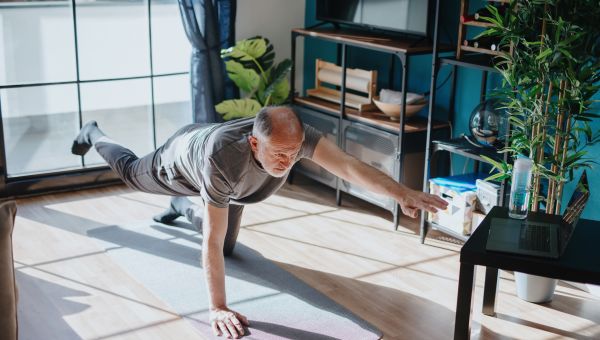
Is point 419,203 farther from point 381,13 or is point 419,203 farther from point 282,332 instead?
point 381,13

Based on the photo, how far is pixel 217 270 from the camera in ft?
9.30

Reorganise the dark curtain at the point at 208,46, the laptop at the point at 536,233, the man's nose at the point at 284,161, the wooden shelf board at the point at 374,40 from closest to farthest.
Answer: the laptop at the point at 536,233
the man's nose at the point at 284,161
the wooden shelf board at the point at 374,40
the dark curtain at the point at 208,46

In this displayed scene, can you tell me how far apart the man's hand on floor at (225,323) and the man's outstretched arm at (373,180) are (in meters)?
0.70

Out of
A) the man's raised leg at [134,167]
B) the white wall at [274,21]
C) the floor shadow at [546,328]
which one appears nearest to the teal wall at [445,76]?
the white wall at [274,21]

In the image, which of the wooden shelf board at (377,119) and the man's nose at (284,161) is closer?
the man's nose at (284,161)

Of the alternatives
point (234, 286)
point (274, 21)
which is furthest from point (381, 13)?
point (234, 286)

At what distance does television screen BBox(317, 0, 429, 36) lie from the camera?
13.6 ft

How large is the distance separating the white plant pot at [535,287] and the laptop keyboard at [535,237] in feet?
2.14

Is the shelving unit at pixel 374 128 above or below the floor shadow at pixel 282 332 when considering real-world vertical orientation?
above

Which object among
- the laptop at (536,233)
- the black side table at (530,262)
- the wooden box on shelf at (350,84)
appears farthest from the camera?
the wooden box on shelf at (350,84)

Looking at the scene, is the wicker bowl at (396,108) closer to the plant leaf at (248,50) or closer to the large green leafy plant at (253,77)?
the large green leafy plant at (253,77)

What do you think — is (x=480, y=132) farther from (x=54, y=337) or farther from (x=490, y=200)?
(x=54, y=337)

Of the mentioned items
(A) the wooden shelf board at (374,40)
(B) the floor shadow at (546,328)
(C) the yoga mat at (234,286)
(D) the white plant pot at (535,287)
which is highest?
(A) the wooden shelf board at (374,40)

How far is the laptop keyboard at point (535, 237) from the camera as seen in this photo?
256cm
